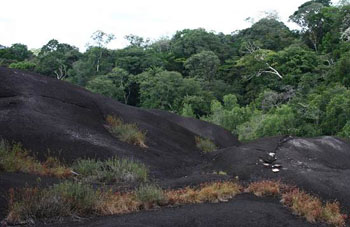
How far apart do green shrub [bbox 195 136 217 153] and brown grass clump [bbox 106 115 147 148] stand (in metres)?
4.49

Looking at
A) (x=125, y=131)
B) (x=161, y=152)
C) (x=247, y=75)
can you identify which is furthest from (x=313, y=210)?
(x=247, y=75)

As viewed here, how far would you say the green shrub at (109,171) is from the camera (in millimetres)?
10317

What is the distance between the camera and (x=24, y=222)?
5.79 metres

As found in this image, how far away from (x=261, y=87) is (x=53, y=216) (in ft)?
159

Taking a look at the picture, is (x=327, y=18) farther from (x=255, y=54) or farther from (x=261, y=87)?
(x=261, y=87)

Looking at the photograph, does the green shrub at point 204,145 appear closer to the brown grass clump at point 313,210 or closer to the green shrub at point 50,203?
the brown grass clump at point 313,210

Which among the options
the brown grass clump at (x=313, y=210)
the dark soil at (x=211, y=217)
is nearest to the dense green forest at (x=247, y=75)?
the brown grass clump at (x=313, y=210)

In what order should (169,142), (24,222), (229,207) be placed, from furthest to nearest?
1. (169,142)
2. (229,207)
3. (24,222)

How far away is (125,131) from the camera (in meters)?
15.0

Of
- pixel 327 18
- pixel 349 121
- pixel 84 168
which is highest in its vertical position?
pixel 327 18

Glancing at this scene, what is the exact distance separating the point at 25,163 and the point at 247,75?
160 feet

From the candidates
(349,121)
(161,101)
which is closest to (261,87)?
(161,101)

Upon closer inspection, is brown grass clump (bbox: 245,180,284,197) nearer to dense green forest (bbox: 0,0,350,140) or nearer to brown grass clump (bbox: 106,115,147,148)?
brown grass clump (bbox: 106,115,147,148)

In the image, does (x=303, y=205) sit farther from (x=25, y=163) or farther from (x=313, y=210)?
(x=25, y=163)
